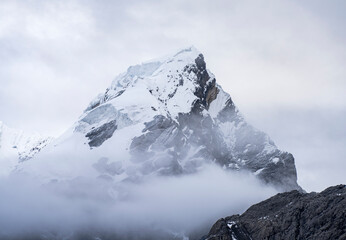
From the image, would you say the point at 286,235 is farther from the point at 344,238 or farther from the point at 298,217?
the point at 344,238

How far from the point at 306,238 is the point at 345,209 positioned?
14.0 m

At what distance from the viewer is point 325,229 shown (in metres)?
184

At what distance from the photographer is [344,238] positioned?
17500cm

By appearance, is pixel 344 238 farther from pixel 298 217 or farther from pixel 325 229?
pixel 298 217

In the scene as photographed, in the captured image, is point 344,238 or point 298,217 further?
point 298,217

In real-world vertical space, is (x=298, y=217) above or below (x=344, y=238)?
above

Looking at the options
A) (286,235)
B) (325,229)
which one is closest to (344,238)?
(325,229)

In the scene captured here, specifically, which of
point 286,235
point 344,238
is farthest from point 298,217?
point 344,238

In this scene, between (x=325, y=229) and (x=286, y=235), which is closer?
(x=325, y=229)

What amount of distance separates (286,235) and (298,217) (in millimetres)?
7751

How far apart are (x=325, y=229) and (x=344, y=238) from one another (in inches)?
358

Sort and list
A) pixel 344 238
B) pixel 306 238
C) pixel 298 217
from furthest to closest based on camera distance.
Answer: pixel 298 217, pixel 306 238, pixel 344 238

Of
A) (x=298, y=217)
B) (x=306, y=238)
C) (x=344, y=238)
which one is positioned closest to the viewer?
(x=344, y=238)

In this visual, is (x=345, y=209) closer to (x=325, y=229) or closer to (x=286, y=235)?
(x=325, y=229)
